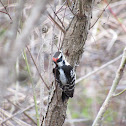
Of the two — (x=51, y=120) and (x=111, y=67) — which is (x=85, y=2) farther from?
(x=111, y=67)

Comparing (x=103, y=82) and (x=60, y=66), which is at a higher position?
(x=60, y=66)

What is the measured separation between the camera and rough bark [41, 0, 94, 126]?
2.30m

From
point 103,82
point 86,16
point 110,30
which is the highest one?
point 86,16

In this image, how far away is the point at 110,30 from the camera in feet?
20.6

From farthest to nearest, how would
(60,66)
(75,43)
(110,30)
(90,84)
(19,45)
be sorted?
(90,84) → (110,30) → (60,66) → (75,43) → (19,45)

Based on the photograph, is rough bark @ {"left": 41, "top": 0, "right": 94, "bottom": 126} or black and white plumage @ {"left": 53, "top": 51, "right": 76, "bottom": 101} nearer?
rough bark @ {"left": 41, "top": 0, "right": 94, "bottom": 126}

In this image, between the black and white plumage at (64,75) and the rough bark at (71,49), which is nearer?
the rough bark at (71,49)

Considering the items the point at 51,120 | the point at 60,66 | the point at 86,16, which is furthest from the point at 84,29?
the point at 51,120

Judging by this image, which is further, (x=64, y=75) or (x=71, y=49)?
(x=64, y=75)

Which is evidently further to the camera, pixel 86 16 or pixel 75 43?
pixel 75 43

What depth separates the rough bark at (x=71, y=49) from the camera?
2305 millimetres

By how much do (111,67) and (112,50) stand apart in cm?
53

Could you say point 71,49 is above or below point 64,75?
above

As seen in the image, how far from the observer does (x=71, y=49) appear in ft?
8.04
